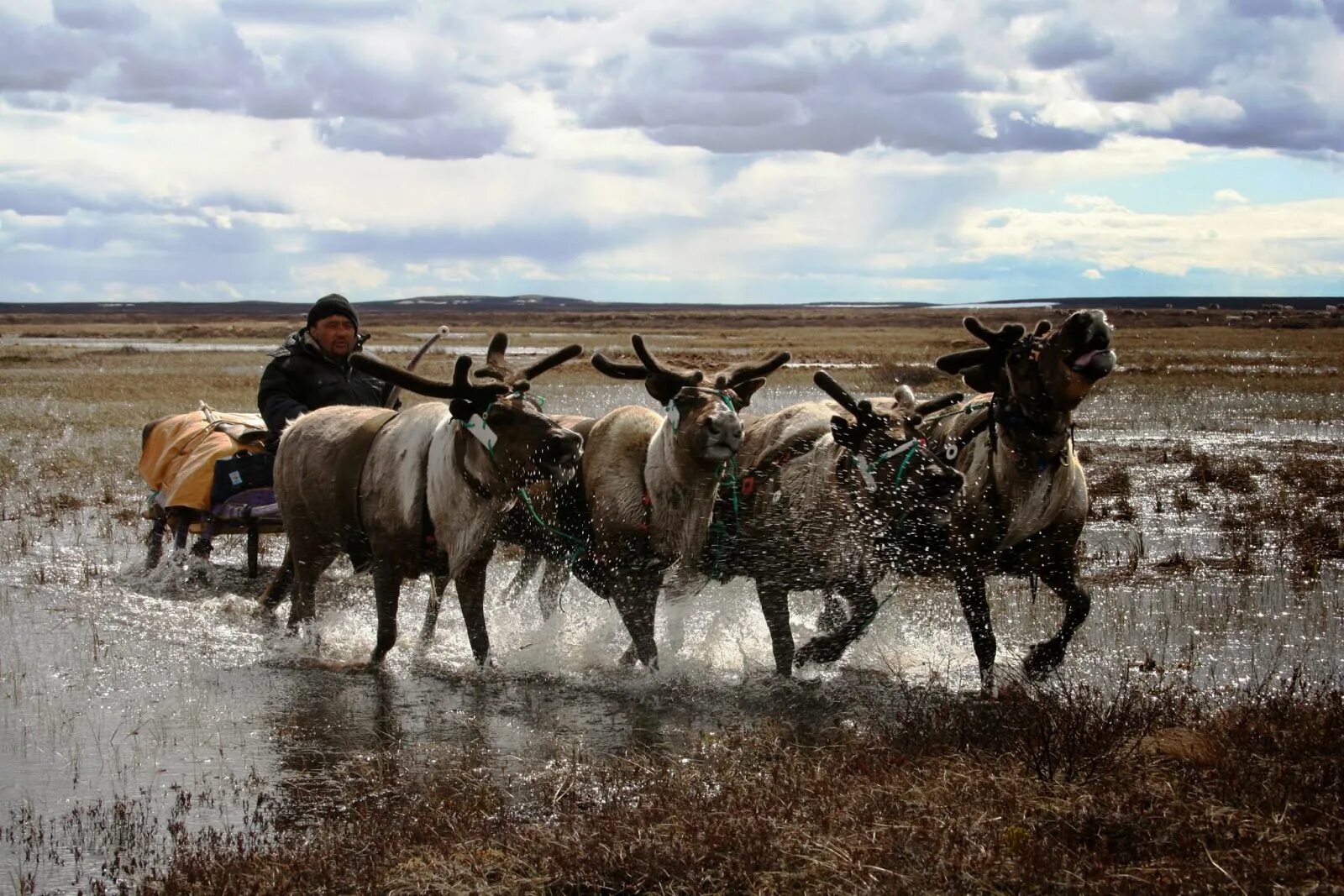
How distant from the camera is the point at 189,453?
11023 millimetres

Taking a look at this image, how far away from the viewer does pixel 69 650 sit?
8.96 meters

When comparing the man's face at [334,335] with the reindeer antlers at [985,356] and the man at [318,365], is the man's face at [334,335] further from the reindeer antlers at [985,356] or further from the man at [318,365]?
the reindeer antlers at [985,356]

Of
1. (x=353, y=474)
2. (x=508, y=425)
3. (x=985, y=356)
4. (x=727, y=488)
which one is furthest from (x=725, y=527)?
(x=353, y=474)

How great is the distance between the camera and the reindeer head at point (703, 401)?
24.7ft

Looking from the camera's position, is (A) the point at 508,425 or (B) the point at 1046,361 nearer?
(B) the point at 1046,361

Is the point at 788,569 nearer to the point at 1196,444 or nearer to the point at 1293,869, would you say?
the point at 1293,869

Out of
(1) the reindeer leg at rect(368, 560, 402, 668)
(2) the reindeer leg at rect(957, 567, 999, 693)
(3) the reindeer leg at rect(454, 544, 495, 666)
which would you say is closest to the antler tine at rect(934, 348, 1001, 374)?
(2) the reindeer leg at rect(957, 567, 999, 693)

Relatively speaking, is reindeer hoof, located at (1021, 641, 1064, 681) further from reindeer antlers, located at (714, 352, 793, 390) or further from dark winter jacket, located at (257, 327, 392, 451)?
dark winter jacket, located at (257, 327, 392, 451)

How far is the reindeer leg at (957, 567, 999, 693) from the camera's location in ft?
25.8

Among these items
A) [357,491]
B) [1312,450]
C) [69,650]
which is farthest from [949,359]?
[1312,450]

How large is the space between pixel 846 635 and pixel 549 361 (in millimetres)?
2333

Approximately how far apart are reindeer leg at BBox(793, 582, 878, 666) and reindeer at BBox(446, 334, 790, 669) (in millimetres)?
872

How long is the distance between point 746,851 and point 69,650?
5.72 metres

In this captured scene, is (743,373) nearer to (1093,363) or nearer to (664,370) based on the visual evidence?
(664,370)
